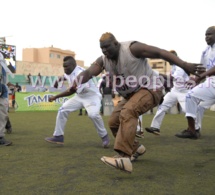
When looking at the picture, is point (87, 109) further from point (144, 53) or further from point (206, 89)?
point (144, 53)

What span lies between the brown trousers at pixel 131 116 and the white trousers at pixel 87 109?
6.61 ft

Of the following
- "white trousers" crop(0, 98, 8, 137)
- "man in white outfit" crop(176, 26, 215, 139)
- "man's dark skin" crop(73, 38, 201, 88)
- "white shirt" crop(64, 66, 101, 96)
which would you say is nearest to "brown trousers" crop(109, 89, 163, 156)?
"man's dark skin" crop(73, 38, 201, 88)

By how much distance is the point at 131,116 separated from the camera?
4043 millimetres

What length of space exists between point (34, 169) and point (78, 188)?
3.59 ft

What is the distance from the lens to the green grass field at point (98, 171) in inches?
135

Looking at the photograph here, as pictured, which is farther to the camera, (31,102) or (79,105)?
(31,102)

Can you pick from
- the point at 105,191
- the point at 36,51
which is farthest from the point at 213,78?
the point at 36,51

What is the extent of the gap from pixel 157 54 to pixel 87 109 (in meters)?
2.65

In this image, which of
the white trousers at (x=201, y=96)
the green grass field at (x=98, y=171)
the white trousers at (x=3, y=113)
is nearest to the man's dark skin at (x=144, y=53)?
the green grass field at (x=98, y=171)

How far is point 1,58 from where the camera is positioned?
6.50m

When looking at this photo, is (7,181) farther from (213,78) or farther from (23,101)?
(23,101)

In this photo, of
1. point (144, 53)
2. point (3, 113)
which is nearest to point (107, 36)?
point (144, 53)

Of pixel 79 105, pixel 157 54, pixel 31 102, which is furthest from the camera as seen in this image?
pixel 31 102

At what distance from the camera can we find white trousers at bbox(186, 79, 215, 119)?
616 cm
